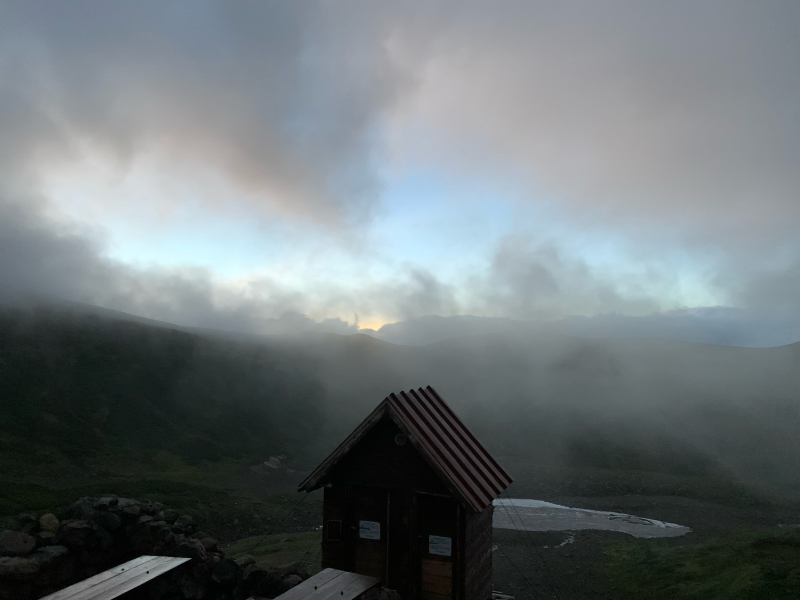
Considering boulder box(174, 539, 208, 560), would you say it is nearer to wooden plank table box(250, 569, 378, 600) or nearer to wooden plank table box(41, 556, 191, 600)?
wooden plank table box(41, 556, 191, 600)

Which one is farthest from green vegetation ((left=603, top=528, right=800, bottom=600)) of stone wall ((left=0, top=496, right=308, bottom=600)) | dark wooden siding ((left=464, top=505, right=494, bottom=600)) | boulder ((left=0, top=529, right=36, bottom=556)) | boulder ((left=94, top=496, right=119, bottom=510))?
boulder ((left=0, top=529, right=36, bottom=556))

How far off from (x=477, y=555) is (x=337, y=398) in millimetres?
99773

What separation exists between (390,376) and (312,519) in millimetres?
89898

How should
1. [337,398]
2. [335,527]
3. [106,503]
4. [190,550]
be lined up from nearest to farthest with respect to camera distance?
[335,527] → [190,550] → [106,503] → [337,398]

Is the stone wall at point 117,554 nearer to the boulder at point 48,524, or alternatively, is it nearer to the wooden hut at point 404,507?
the boulder at point 48,524

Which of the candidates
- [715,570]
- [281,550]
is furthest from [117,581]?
[715,570]

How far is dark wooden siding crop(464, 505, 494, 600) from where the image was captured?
1180cm

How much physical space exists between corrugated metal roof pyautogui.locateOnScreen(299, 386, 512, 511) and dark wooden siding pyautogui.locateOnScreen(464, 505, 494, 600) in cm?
66

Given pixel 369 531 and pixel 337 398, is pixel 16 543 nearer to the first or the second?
pixel 369 531

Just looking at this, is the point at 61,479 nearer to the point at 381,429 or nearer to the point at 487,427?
the point at 381,429

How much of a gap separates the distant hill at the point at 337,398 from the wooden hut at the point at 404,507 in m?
56.5

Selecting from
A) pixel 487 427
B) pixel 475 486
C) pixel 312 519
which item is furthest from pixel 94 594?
pixel 487 427

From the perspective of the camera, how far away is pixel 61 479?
49906 mm

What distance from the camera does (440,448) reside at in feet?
40.3
